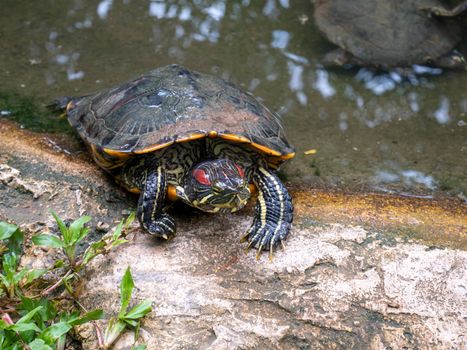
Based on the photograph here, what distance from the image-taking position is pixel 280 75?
534 centimetres

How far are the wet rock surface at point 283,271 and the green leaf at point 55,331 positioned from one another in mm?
178

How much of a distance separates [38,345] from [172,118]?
169cm

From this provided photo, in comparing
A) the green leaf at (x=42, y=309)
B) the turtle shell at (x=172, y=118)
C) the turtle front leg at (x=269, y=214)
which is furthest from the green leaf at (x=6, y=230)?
the turtle front leg at (x=269, y=214)

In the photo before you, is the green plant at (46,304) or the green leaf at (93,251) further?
the green leaf at (93,251)

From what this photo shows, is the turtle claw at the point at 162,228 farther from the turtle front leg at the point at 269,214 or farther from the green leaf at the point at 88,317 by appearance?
the green leaf at the point at 88,317

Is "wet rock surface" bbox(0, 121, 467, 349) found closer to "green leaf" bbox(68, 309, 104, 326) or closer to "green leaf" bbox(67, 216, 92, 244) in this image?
"green leaf" bbox(68, 309, 104, 326)

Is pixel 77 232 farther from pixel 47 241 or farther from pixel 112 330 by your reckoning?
pixel 112 330

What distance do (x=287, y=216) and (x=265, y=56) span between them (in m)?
2.75

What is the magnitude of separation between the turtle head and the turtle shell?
0.31m

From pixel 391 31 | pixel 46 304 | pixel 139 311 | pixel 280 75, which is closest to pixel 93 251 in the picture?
pixel 46 304

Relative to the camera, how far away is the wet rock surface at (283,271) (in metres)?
2.61

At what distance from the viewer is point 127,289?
8.48 ft

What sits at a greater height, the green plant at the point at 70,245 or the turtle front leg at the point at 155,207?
the green plant at the point at 70,245

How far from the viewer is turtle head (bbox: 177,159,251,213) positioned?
2.97 metres
